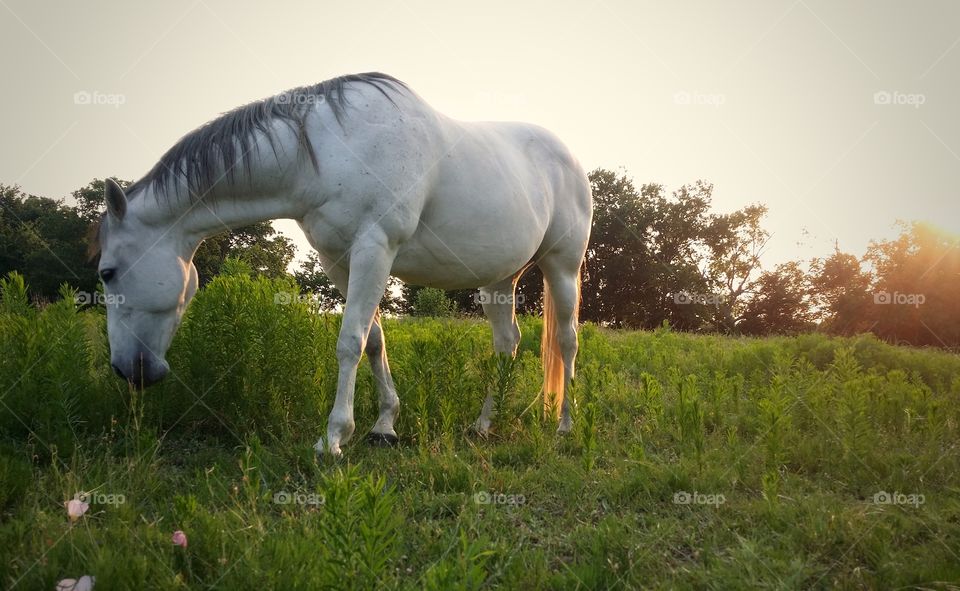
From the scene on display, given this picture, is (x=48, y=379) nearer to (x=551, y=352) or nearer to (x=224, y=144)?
(x=224, y=144)

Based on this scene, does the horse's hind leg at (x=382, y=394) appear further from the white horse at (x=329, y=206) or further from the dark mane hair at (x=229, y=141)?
the dark mane hair at (x=229, y=141)

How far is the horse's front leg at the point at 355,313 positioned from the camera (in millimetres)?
3557

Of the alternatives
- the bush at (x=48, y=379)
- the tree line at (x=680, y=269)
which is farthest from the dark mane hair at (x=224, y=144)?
the tree line at (x=680, y=269)

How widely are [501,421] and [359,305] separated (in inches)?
58.7

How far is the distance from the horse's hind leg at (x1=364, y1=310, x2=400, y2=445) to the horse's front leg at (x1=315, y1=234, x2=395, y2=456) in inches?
22.2

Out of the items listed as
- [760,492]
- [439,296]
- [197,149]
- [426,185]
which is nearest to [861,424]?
[760,492]

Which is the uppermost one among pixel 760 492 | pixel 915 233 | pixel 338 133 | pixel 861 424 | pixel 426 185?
pixel 915 233

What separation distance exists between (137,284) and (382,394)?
1.72 metres

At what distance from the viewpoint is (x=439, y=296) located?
558 inches

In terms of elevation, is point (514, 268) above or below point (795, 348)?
above

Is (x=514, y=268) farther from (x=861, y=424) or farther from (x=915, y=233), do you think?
(x=915, y=233)

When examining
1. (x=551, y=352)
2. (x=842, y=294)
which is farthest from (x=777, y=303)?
(x=551, y=352)

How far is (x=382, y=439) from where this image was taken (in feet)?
13.5

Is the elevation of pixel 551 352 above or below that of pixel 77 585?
above
